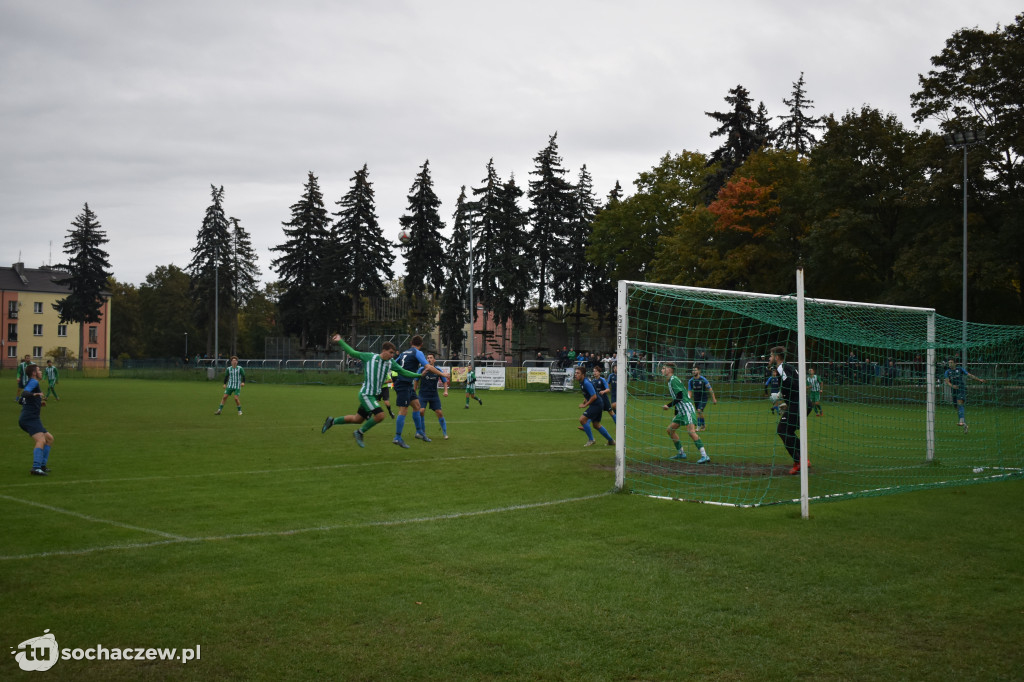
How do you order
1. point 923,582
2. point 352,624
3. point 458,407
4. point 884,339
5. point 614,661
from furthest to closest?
point 458,407, point 884,339, point 923,582, point 352,624, point 614,661

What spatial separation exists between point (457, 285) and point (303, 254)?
1586 centimetres

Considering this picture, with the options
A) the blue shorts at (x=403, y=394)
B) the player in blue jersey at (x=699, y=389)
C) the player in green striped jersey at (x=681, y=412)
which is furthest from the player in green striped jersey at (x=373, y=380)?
the player in blue jersey at (x=699, y=389)

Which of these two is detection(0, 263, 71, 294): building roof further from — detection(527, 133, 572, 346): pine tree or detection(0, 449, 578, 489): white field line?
detection(0, 449, 578, 489): white field line

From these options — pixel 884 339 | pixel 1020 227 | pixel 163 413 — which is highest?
pixel 1020 227

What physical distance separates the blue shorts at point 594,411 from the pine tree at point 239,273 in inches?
2620

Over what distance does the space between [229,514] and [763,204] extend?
132 feet

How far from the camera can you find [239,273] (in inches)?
3322

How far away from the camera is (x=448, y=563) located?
299 inches

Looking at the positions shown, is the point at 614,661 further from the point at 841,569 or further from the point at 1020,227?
the point at 1020,227

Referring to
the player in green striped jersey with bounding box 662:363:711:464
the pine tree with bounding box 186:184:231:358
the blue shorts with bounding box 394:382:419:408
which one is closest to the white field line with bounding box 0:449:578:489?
the blue shorts with bounding box 394:382:419:408

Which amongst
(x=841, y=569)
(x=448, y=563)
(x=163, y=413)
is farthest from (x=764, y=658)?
(x=163, y=413)

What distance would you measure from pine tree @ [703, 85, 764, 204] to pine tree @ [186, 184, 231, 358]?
4652 centimetres

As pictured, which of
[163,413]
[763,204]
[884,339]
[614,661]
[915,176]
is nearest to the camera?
[614,661]

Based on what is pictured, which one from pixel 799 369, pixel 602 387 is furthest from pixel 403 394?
pixel 799 369
